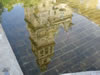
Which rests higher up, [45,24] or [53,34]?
[45,24]

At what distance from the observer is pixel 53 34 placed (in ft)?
53.6

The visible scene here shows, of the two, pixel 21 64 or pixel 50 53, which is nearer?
pixel 21 64

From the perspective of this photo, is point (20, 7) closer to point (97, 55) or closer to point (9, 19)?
point (9, 19)

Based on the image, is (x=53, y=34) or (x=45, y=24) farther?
(x=45, y=24)

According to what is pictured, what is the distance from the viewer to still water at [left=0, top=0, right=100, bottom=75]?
39.9 feet

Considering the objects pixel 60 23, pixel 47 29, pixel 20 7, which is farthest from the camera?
pixel 20 7

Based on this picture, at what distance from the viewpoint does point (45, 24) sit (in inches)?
728

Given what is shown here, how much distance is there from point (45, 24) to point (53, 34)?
8.91 ft

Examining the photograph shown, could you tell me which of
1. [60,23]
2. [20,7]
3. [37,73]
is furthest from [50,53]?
[20,7]

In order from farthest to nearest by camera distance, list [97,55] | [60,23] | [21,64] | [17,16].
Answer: [17,16] < [60,23] < [97,55] < [21,64]

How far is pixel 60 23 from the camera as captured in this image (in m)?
18.6

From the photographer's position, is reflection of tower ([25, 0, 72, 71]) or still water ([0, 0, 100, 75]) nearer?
still water ([0, 0, 100, 75])

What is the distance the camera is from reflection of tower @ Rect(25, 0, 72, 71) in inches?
525

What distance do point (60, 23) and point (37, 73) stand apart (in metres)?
9.01
